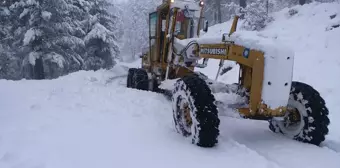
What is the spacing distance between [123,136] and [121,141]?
10.9 inches

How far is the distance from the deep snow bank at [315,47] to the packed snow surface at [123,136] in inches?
2.7

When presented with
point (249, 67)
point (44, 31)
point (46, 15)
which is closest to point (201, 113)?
point (249, 67)

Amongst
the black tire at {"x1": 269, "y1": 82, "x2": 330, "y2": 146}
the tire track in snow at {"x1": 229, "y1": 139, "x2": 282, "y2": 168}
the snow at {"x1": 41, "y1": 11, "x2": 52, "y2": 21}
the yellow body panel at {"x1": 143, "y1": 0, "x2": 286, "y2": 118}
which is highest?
the snow at {"x1": 41, "y1": 11, "x2": 52, "y2": 21}

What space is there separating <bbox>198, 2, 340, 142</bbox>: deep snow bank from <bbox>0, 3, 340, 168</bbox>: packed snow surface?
0.22ft

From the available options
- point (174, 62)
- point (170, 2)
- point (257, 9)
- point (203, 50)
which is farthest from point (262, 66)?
point (257, 9)

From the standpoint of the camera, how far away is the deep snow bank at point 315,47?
23.7 ft

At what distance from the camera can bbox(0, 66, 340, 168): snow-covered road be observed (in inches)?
173

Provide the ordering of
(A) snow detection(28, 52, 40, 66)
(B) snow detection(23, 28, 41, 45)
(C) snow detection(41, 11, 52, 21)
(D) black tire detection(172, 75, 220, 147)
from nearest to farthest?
(D) black tire detection(172, 75, 220, 147) → (C) snow detection(41, 11, 52, 21) → (B) snow detection(23, 28, 41, 45) → (A) snow detection(28, 52, 40, 66)

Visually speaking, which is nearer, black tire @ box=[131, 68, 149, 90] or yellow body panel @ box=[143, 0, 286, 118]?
yellow body panel @ box=[143, 0, 286, 118]

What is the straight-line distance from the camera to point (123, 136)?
5.48 m

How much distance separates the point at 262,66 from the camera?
4.79 m

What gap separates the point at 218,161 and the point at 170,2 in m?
5.68

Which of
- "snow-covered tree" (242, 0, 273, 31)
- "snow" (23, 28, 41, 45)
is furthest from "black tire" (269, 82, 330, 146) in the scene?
"snow" (23, 28, 41, 45)

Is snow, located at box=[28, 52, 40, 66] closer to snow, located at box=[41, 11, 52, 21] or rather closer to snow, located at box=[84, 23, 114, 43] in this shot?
snow, located at box=[41, 11, 52, 21]
